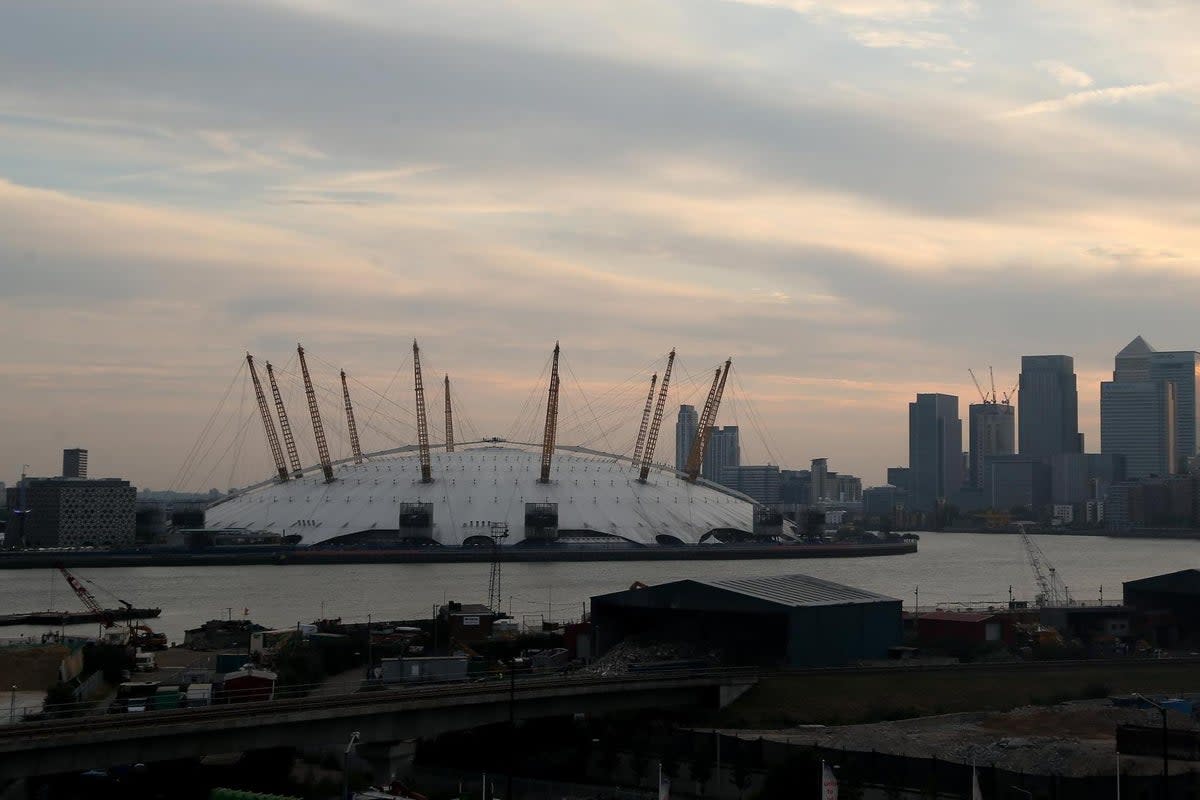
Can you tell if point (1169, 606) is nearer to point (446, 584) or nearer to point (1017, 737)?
point (1017, 737)

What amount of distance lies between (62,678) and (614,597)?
38.9 feet

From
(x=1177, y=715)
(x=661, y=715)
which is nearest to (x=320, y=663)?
(x=661, y=715)

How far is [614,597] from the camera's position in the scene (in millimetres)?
32938

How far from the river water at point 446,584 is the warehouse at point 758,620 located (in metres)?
17.6

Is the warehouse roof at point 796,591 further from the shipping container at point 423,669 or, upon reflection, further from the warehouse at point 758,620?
the shipping container at point 423,669

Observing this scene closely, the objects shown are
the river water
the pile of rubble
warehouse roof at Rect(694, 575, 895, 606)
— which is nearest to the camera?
the pile of rubble

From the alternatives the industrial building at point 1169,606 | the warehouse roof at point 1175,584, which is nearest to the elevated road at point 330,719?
the industrial building at point 1169,606

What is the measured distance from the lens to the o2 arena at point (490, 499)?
98125 millimetres

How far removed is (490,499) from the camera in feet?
342

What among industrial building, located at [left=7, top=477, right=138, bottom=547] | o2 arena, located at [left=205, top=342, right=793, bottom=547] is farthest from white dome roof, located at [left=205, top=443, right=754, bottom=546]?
industrial building, located at [left=7, top=477, right=138, bottom=547]

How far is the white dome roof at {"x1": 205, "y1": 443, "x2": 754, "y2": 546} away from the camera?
324 feet

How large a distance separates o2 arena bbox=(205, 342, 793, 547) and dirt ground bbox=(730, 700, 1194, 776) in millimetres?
69551

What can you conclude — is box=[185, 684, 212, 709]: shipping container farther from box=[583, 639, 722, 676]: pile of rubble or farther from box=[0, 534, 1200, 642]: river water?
box=[0, 534, 1200, 642]: river water

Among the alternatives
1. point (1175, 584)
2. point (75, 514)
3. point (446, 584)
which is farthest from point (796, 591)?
point (75, 514)
